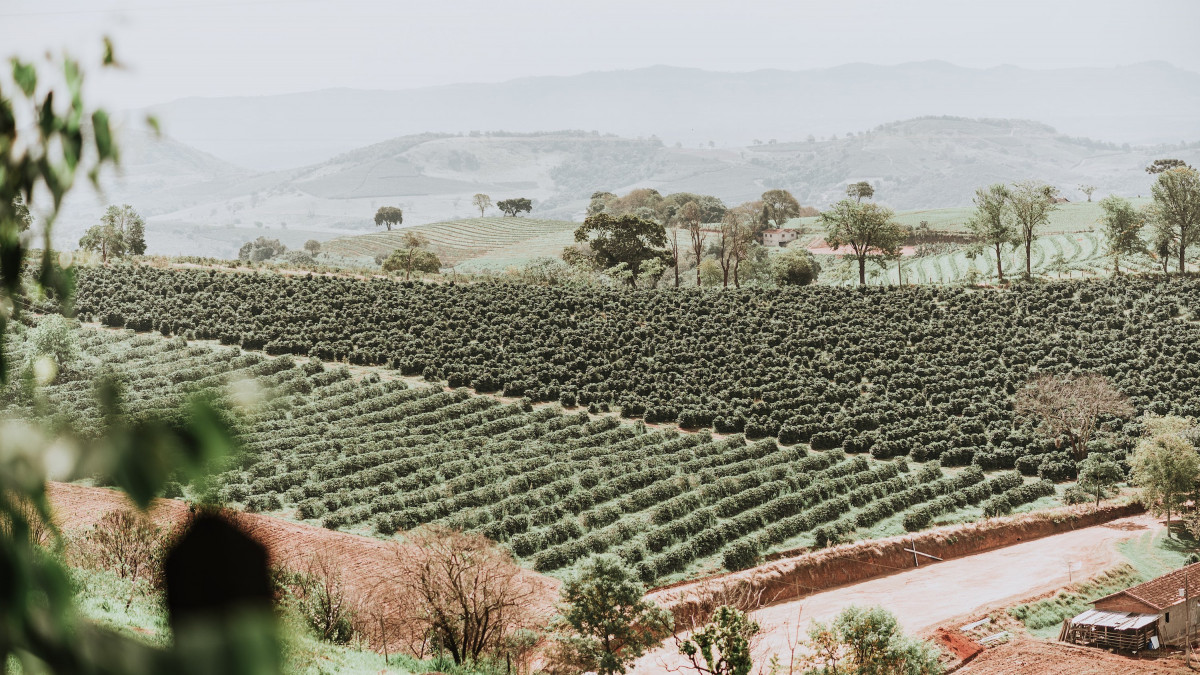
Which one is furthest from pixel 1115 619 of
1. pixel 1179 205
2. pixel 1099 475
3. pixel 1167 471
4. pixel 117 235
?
pixel 117 235

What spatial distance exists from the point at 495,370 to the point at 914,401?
69.4 feet

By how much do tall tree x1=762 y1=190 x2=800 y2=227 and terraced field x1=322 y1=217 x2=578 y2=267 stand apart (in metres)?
30.9

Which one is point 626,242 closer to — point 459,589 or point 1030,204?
point 1030,204

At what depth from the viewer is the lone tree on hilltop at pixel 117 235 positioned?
77.1 m

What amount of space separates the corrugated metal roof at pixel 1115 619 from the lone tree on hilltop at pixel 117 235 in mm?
71996

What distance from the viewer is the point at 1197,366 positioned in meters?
50.0

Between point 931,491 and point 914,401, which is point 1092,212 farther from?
point 931,491

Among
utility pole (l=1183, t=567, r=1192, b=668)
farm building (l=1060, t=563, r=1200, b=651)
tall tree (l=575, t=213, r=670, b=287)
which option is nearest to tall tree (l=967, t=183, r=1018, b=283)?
tall tree (l=575, t=213, r=670, b=287)

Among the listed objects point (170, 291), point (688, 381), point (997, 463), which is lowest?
point (997, 463)

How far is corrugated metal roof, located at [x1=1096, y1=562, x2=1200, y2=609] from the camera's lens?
28.0 m

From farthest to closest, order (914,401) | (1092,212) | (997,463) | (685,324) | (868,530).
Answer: (1092,212), (685,324), (914,401), (997,463), (868,530)

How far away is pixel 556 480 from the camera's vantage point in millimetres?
36219

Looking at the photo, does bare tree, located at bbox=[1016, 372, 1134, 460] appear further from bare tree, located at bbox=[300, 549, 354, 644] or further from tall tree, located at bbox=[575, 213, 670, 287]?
tall tree, located at bbox=[575, 213, 670, 287]

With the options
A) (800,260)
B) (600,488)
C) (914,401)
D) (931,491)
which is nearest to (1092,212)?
(800,260)
